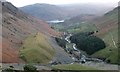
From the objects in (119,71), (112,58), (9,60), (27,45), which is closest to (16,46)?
(27,45)

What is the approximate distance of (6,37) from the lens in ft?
641

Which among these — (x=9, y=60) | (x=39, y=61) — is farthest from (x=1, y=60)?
(x=39, y=61)

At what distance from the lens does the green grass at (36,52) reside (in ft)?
548

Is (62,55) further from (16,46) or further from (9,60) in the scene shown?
(9,60)

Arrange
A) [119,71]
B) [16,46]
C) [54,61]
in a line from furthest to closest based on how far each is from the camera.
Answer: [16,46] → [54,61] → [119,71]

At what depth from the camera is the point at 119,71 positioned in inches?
5782

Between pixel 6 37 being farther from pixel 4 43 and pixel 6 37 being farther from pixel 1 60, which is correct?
pixel 1 60

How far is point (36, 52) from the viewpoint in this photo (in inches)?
6806

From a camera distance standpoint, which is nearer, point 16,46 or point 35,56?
point 35,56

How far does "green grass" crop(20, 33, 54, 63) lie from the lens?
167 metres

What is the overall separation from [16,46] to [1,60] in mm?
37758

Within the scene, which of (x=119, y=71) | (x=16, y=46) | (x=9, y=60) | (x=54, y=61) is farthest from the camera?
(x=16, y=46)

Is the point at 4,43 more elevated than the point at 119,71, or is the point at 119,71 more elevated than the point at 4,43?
the point at 4,43

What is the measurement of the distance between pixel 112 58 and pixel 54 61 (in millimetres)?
36577
